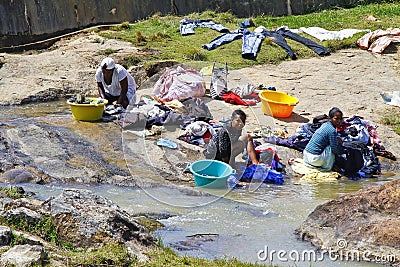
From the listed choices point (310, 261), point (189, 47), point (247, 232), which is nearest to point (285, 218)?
point (247, 232)

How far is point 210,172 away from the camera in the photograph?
810 centimetres

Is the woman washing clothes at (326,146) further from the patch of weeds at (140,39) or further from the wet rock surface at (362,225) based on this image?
the patch of weeds at (140,39)

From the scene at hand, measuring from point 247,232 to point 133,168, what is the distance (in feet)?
8.32

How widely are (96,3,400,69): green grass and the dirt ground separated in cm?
37

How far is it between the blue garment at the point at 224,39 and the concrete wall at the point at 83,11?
3.00 m

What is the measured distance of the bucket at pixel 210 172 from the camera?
7.82 metres

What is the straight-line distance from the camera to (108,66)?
10.4 metres

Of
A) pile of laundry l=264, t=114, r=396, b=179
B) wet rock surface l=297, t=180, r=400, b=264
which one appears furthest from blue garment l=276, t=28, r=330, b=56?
wet rock surface l=297, t=180, r=400, b=264

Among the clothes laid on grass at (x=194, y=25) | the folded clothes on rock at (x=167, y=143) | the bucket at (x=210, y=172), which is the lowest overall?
the bucket at (x=210, y=172)

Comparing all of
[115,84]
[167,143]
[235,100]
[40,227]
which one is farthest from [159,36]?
[40,227]

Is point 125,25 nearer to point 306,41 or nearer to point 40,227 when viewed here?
point 306,41

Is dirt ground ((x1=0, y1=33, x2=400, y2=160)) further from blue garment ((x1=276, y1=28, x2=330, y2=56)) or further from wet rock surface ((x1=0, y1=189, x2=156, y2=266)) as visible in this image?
wet rock surface ((x1=0, y1=189, x2=156, y2=266))

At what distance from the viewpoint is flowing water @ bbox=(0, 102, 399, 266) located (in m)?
5.65

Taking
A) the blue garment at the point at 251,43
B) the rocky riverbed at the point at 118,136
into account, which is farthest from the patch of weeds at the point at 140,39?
the blue garment at the point at 251,43
